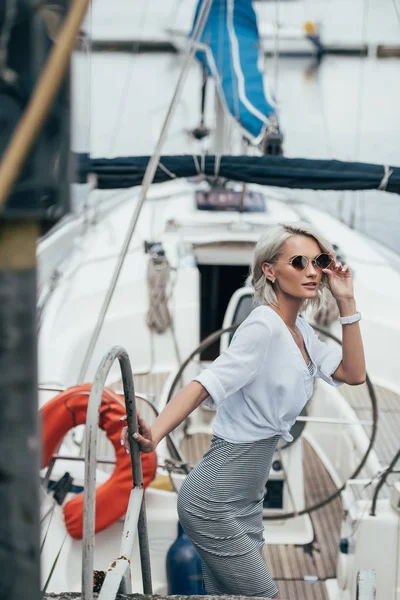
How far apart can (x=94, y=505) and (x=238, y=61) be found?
5.26 meters

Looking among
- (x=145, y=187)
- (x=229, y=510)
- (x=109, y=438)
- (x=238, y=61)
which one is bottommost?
(x=109, y=438)

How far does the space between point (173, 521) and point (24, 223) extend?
2.54m

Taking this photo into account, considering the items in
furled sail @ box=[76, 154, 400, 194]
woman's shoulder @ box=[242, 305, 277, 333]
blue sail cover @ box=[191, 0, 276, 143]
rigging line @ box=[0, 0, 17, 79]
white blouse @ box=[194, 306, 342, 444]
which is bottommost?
white blouse @ box=[194, 306, 342, 444]

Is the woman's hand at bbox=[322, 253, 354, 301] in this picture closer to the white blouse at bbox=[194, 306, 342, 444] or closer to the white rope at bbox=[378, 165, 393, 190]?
the white blouse at bbox=[194, 306, 342, 444]

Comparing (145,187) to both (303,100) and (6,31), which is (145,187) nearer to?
(6,31)

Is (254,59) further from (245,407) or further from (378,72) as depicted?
(378,72)

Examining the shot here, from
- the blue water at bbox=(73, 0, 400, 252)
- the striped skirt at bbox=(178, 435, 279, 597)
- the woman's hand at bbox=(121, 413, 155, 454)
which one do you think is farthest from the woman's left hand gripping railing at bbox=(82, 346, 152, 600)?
the blue water at bbox=(73, 0, 400, 252)

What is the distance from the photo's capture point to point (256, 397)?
1.62 m

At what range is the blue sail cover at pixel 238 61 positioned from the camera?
519 cm

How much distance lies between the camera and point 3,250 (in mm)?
665

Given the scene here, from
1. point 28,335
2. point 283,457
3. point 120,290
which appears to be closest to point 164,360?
point 120,290

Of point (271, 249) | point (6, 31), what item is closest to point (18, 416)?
point (6, 31)

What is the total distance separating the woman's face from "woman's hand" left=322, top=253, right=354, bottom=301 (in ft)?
0.14

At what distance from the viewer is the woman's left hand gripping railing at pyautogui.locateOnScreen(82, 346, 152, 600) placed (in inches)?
50.8
